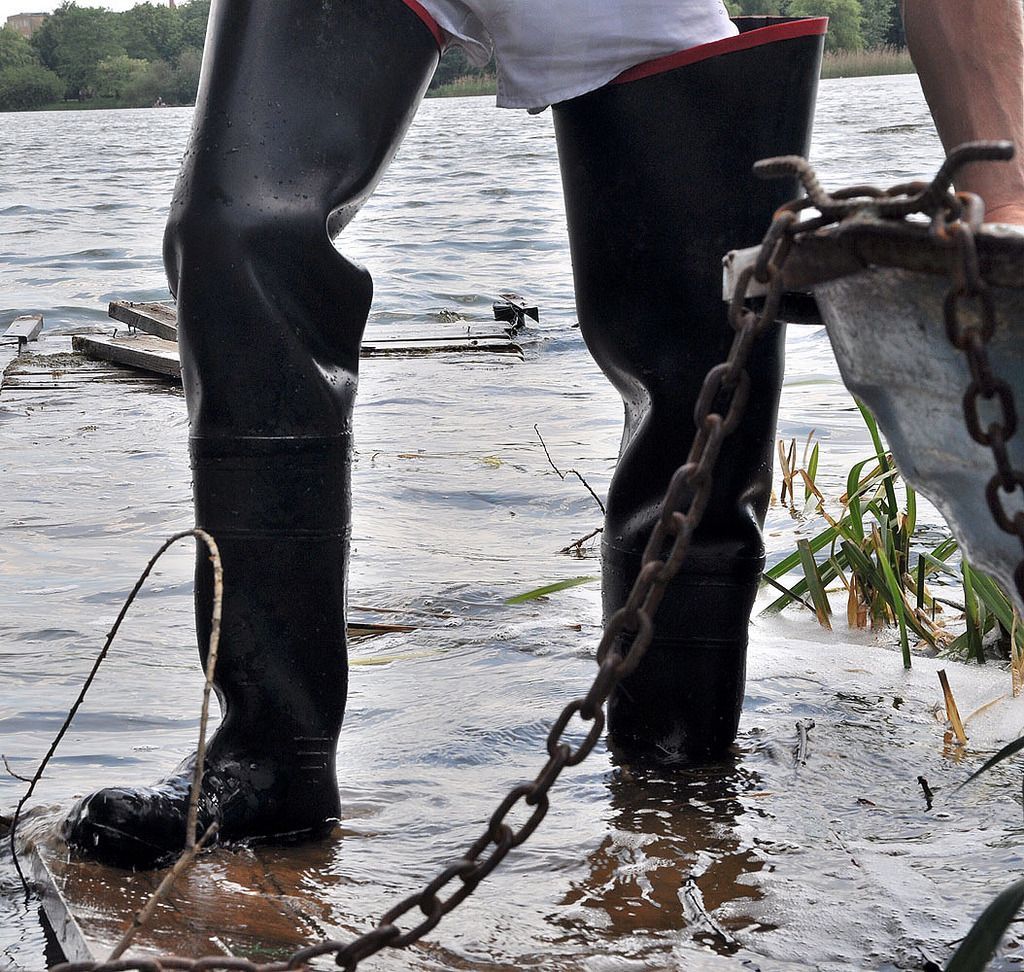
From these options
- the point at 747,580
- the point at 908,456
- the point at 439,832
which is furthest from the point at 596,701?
the point at 747,580

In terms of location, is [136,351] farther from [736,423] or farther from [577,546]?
[736,423]

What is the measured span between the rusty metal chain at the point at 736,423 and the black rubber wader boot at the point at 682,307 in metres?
0.82

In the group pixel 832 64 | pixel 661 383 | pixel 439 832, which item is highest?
pixel 832 64

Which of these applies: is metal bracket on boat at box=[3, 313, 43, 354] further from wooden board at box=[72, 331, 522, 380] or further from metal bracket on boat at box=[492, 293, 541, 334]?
metal bracket on boat at box=[492, 293, 541, 334]

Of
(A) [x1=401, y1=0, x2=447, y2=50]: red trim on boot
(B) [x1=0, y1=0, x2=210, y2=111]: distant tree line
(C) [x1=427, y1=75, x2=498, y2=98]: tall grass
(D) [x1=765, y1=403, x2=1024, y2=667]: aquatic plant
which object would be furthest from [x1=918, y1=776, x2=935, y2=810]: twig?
(B) [x1=0, y1=0, x2=210, y2=111]: distant tree line

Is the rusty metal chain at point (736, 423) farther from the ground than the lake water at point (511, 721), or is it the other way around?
the rusty metal chain at point (736, 423)

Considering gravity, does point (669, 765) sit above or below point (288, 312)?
below

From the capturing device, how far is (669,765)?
2002mm

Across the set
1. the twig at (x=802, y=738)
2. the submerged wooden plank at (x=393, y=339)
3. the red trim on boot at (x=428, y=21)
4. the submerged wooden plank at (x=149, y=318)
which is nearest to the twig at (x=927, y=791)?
the twig at (x=802, y=738)

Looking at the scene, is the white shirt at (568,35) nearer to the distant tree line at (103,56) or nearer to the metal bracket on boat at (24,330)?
the metal bracket on boat at (24,330)

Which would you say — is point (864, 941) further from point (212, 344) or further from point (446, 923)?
point (212, 344)

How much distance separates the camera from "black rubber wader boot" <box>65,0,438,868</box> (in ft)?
5.15

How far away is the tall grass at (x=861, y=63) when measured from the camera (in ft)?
171

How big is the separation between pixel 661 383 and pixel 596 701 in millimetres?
936
